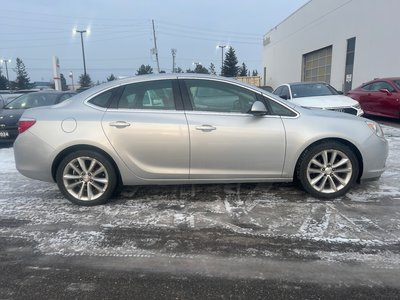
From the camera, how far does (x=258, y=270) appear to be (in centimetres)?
303

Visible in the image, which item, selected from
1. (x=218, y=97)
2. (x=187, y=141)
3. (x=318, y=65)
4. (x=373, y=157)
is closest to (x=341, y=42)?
(x=318, y=65)

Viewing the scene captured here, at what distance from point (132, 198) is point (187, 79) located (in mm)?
1727

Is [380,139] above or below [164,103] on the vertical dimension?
below

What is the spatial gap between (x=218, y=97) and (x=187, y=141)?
0.71 meters

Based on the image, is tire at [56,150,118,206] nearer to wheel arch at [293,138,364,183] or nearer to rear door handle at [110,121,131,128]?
rear door handle at [110,121,131,128]

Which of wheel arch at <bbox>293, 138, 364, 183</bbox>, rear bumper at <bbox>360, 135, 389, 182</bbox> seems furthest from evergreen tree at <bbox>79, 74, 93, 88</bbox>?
rear bumper at <bbox>360, 135, 389, 182</bbox>

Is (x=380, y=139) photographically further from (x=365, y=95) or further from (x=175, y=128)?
(x=365, y=95)

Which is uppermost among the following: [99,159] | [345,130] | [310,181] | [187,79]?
[187,79]

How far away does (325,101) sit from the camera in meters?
9.35

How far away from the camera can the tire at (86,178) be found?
4508 millimetres

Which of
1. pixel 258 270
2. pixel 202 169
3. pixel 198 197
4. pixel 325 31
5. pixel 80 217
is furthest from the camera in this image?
pixel 325 31

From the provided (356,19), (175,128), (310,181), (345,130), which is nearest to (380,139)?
(345,130)

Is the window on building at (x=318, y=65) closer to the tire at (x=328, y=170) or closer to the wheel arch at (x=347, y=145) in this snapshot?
the wheel arch at (x=347, y=145)

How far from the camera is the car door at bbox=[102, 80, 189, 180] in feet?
14.5
